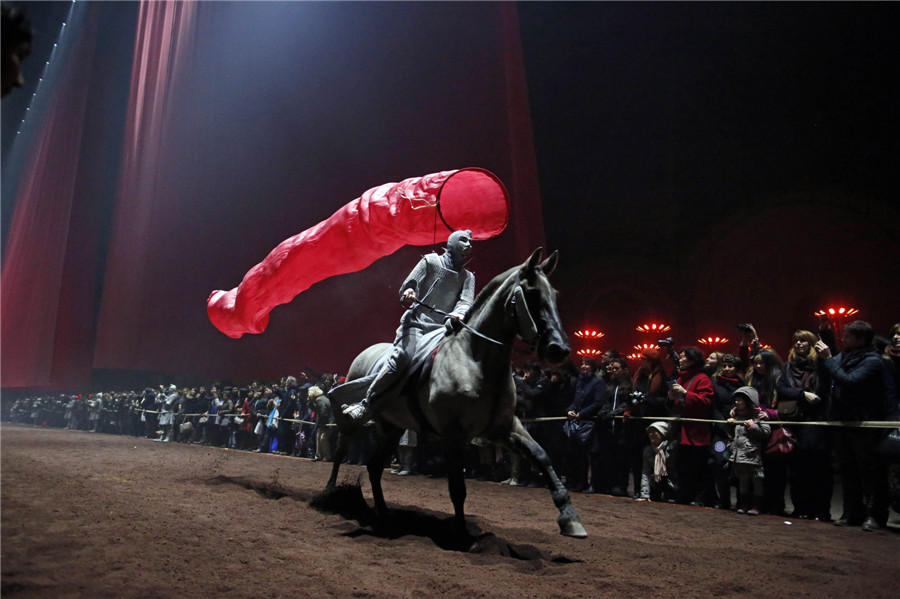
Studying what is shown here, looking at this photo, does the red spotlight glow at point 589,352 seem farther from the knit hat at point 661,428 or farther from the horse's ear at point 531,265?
the horse's ear at point 531,265

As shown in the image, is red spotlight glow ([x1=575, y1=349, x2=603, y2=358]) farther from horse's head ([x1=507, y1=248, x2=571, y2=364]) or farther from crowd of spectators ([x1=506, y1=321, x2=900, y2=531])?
horse's head ([x1=507, y1=248, x2=571, y2=364])

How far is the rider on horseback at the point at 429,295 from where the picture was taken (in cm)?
491

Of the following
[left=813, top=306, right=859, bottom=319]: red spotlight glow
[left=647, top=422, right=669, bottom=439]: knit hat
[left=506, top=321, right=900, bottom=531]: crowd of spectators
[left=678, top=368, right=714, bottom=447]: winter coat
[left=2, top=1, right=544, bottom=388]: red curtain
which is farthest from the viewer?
[left=2, top=1, right=544, bottom=388]: red curtain

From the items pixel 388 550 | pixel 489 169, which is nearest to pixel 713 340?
pixel 489 169

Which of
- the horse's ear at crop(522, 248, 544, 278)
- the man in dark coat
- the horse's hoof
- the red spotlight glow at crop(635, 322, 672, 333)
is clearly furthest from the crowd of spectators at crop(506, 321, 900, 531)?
the red spotlight glow at crop(635, 322, 672, 333)

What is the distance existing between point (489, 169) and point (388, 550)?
860cm

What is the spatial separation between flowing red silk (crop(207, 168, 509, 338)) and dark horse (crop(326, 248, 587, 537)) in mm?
1784

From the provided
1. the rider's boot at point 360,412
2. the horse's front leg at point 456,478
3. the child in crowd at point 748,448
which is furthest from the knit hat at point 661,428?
the rider's boot at point 360,412

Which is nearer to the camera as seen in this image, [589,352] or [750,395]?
[750,395]

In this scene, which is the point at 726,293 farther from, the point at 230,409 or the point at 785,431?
the point at 230,409

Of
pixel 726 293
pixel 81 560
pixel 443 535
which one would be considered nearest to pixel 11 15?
pixel 81 560

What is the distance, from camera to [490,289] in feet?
14.3

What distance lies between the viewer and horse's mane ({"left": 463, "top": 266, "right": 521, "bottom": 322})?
4277 mm

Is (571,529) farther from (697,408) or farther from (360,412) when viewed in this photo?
(697,408)
